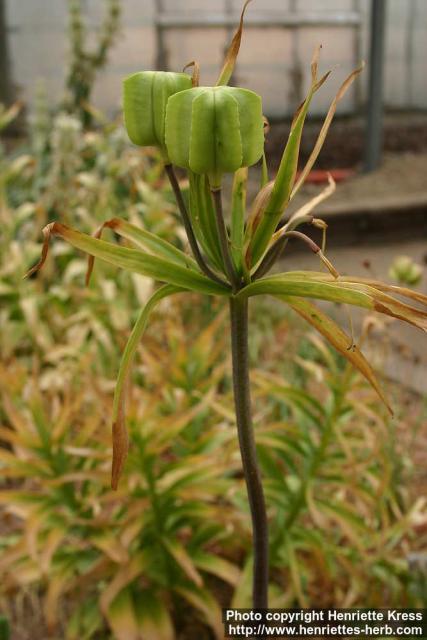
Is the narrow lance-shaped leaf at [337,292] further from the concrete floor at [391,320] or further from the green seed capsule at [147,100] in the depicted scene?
the concrete floor at [391,320]

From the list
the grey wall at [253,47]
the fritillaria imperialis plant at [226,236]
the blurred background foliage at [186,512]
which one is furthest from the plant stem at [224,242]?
the grey wall at [253,47]

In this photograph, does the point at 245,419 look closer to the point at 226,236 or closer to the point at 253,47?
the point at 226,236

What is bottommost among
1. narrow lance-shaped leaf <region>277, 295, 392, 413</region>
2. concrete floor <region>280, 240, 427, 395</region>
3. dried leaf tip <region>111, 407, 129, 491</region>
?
concrete floor <region>280, 240, 427, 395</region>

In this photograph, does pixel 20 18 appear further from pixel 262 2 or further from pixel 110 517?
pixel 110 517

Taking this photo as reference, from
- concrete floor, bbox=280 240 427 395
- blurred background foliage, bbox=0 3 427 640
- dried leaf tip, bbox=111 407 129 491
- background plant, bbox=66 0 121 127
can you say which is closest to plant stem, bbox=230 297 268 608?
dried leaf tip, bbox=111 407 129 491

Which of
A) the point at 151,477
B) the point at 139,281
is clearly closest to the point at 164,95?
the point at 151,477

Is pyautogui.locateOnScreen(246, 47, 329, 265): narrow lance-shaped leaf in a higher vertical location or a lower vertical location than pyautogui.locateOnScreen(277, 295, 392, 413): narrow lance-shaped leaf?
higher

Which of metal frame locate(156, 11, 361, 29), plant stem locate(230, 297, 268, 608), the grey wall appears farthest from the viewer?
metal frame locate(156, 11, 361, 29)

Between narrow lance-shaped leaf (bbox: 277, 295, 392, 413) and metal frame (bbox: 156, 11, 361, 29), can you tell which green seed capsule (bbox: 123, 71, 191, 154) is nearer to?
narrow lance-shaped leaf (bbox: 277, 295, 392, 413)
